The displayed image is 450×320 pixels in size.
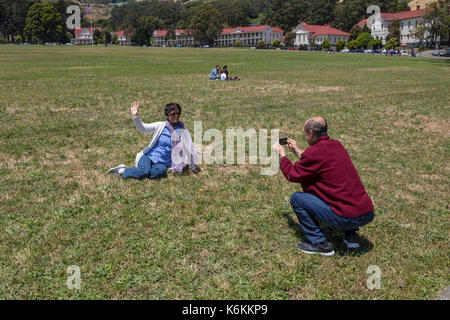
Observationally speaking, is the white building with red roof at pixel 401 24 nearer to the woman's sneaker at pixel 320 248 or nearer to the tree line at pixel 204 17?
the tree line at pixel 204 17

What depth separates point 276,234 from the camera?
504 centimetres

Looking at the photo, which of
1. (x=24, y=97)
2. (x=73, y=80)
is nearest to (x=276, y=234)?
(x=24, y=97)

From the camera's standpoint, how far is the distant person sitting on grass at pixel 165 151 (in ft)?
22.3

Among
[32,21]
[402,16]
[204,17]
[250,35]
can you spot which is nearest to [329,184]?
[402,16]

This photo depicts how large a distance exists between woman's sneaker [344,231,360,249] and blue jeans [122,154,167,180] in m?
3.69

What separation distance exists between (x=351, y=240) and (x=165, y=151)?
397cm

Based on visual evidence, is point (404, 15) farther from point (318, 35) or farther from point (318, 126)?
point (318, 126)

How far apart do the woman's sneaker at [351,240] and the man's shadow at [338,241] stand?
0.05m

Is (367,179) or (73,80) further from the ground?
(73,80)

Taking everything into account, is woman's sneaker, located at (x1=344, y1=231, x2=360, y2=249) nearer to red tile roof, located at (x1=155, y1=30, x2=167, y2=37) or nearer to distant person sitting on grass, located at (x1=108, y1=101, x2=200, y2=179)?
distant person sitting on grass, located at (x1=108, y1=101, x2=200, y2=179)

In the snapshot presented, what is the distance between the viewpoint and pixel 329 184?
4215 mm

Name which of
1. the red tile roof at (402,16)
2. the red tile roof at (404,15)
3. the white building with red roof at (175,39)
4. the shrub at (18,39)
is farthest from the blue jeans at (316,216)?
the white building with red roof at (175,39)
